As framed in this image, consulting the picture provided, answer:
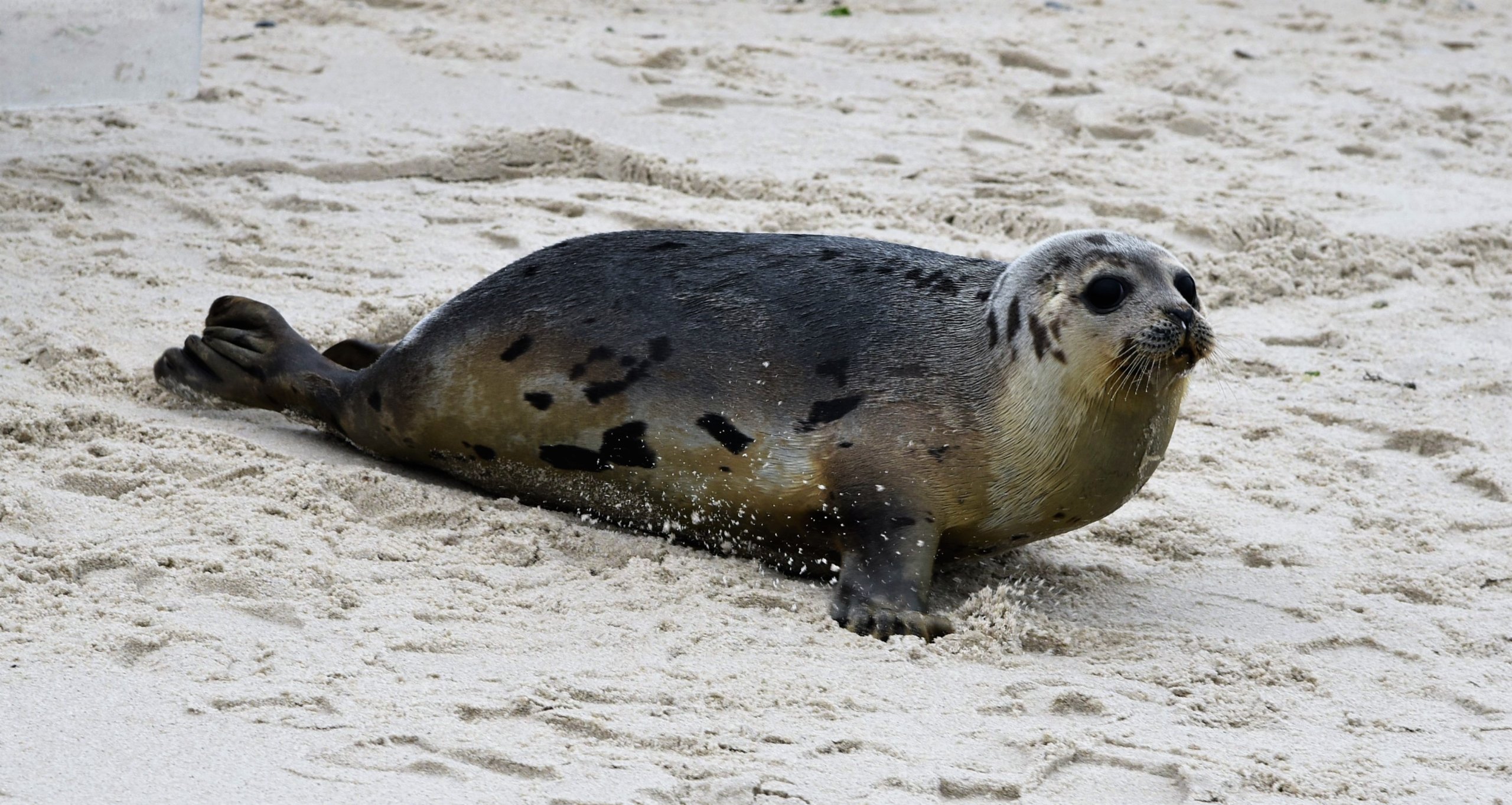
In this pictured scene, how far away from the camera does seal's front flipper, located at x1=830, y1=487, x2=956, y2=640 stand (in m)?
3.19

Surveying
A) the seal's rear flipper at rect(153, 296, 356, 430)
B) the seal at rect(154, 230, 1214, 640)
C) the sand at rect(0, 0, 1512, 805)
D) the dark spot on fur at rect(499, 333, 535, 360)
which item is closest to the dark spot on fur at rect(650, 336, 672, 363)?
the seal at rect(154, 230, 1214, 640)

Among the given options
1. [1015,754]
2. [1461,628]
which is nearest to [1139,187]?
[1461,628]

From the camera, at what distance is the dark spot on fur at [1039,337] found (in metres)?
3.35

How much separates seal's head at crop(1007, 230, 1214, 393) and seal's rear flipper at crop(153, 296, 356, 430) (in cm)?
160

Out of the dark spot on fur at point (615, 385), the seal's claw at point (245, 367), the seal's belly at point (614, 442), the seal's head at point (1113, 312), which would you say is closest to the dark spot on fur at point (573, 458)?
the seal's belly at point (614, 442)

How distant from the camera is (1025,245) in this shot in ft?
18.1

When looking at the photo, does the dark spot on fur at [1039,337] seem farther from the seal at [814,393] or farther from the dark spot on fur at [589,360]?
the dark spot on fur at [589,360]

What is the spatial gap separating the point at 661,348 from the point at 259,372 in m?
1.06

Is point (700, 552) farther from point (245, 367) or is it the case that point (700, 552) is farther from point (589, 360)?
point (245, 367)

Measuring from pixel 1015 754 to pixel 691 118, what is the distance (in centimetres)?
413

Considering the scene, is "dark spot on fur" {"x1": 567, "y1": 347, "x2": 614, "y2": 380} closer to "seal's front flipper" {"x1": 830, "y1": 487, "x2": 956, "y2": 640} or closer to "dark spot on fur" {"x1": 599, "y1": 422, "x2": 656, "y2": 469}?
"dark spot on fur" {"x1": 599, "y1": 422, "x2": 656, "y2": 469}

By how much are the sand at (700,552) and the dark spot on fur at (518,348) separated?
0.32 metres

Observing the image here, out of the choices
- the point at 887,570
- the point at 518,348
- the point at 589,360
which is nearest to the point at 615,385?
the point at 589,360

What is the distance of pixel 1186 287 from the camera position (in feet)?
11.1
